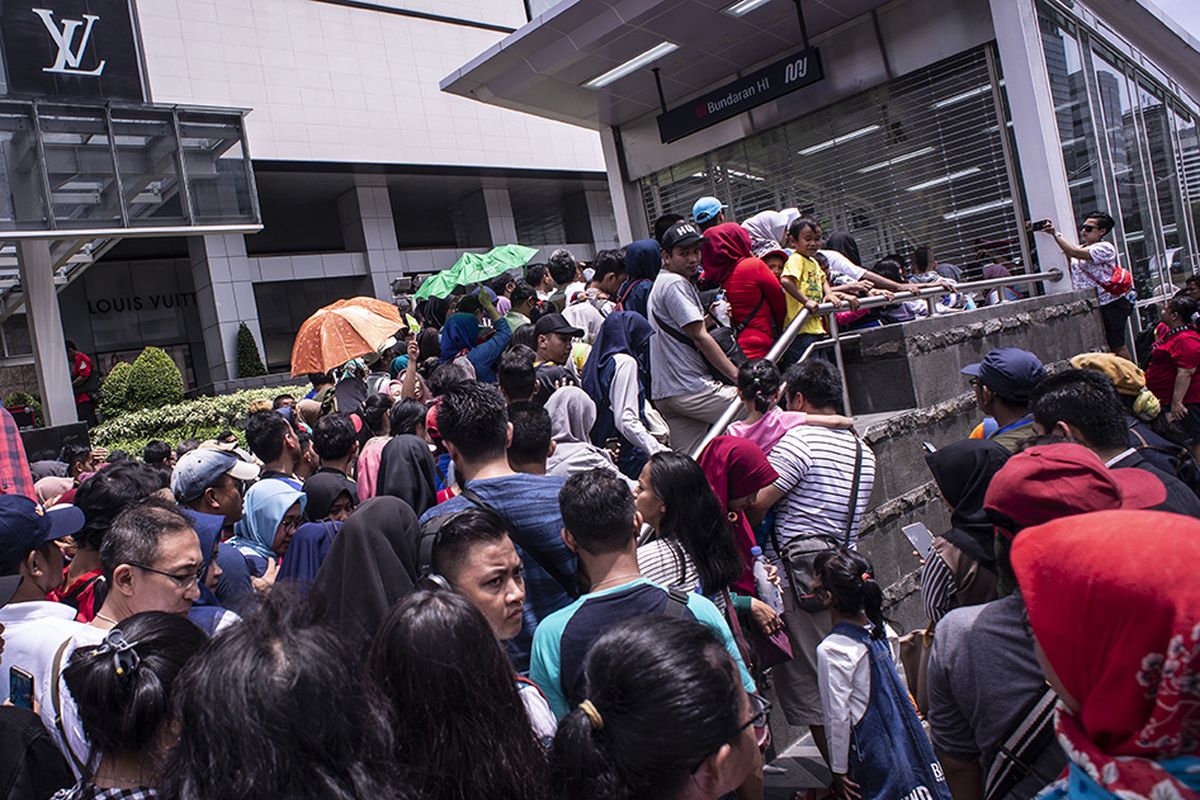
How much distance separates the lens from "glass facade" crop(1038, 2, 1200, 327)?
35.4ft

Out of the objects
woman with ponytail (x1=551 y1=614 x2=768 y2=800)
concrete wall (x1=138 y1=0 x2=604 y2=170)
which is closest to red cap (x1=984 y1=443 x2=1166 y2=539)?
woman with ponytail (x1=551 y1=614 x2=768 y2=800)

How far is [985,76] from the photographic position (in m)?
10.3

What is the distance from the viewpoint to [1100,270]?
9.81 metres

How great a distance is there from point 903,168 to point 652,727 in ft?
35.6

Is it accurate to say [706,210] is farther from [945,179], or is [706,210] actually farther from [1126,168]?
[1126,168]

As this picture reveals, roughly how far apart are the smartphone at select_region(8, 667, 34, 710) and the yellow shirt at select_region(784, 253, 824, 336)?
5114 millimetres

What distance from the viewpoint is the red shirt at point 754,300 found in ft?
20.3

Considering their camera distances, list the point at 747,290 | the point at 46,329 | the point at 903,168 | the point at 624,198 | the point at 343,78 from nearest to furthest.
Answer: the point at 747,290
the point at 903,168
the point at 624,198
the point at 46,329
the point at 343,78

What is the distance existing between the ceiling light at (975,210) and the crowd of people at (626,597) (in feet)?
16.9

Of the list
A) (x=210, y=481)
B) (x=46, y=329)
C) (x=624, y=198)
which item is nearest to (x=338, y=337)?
(x=624, y=198)

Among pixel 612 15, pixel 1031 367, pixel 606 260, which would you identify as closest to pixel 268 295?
pixel 612 15

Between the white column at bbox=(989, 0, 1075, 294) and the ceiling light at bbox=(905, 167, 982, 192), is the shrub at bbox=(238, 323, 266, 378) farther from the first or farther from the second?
the white column at bbox=(989, 0, 1075, 294)

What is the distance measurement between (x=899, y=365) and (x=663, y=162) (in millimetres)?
8100

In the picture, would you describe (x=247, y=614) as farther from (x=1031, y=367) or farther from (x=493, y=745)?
(x=1031, y=367)
